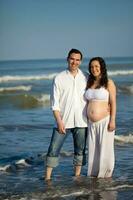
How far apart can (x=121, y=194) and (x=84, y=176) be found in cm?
90

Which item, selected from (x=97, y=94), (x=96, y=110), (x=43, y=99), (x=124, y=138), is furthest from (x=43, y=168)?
(x=43, y=99)

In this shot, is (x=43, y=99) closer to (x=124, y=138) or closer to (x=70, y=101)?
(x=124, y=138)

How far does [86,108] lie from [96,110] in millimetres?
171

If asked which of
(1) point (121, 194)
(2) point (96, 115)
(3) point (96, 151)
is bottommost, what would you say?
(1) point (121, 194)

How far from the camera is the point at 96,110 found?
614 centimetres

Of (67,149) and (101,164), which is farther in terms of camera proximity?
(67,149)

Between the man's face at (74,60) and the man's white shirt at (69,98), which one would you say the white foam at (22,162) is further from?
the man's face at (74,60)

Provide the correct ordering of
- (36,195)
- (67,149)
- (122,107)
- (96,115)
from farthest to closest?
(122,107)
(67,149)
(96,115)
(36,195)

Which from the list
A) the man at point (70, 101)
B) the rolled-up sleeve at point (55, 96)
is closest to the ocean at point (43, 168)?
the man at point (70, 101)

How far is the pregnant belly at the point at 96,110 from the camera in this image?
20.2 feet

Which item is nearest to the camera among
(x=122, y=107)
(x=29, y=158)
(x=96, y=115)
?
(x=96, y=115)

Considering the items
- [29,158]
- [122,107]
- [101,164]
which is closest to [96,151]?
[101,164]

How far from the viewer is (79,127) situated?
6.20 m

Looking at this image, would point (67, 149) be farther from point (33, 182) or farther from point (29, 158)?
point (33, 182)
